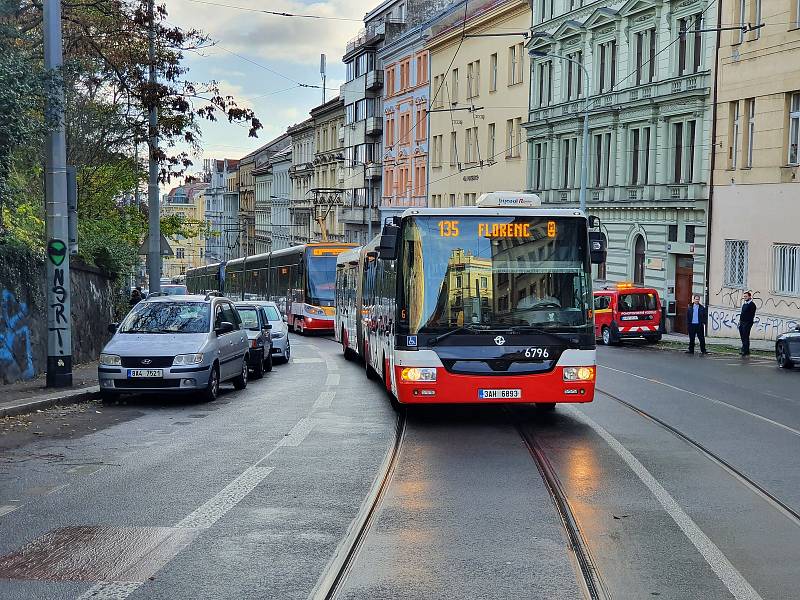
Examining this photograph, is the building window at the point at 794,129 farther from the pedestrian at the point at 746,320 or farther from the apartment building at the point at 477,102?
the apartment building at the point at 477,102

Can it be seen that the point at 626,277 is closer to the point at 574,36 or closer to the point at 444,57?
the point at 574,36

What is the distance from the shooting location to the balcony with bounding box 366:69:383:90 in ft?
275

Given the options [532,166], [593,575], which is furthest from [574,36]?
[593,575]

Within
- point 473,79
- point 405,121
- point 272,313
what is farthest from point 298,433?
point 405,121

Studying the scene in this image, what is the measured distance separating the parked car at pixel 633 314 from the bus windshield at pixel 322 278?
1044 cm

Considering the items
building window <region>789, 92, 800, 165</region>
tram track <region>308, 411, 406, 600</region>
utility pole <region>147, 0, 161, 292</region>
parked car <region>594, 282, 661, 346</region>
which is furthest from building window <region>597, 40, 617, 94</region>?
tram track <region>308, 411, 406, 600</region>

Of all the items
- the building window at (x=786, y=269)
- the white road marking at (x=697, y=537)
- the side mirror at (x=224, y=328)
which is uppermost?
the building window at (x=786, y=269)

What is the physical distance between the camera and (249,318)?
88.9 ft

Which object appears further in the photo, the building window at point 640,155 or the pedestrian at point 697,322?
the building window at point 640,155

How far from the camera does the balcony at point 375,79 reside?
8371cm

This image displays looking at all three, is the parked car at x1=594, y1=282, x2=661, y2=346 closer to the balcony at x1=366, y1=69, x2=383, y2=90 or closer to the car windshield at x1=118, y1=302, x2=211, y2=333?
the car windshield at x1=118, y1=302, x2=211, y2=333

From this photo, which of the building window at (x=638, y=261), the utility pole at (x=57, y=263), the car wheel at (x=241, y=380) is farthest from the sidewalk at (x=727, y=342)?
the utility pole at (x=57, y=263)

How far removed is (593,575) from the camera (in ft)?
23.9

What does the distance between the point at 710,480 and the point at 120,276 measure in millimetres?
23179
